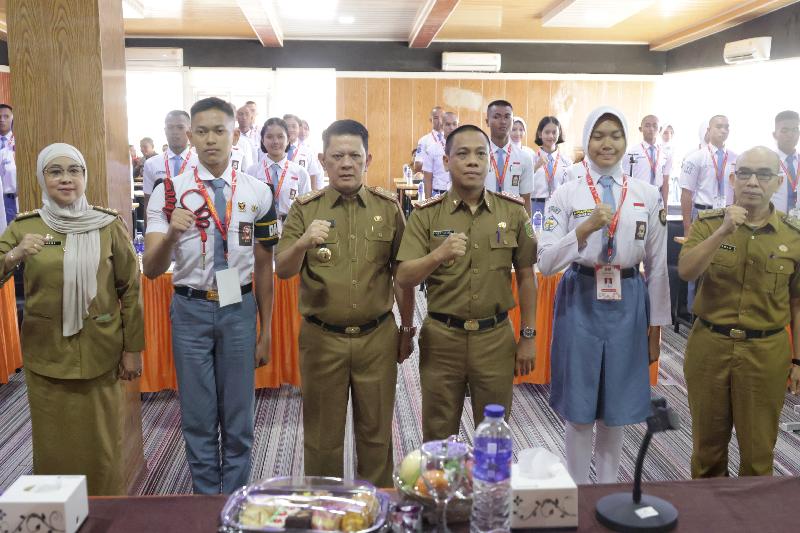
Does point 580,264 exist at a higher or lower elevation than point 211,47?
lower

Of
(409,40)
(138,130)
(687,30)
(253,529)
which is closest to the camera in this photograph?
(253,529)

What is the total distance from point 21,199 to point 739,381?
3.04 m

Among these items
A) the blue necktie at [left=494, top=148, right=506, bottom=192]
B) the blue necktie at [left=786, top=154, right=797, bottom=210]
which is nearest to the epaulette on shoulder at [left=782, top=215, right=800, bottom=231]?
the blue necktie at [left=494, top=148, right=506, bottom=192]

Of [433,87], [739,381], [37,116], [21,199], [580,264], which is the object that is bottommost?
[739,381]

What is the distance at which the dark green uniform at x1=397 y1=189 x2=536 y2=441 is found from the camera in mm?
2637

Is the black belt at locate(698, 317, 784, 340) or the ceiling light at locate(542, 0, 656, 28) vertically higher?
the ceiling light at locate(542, 0, 656, 28)

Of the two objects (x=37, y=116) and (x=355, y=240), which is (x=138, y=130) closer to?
(x=37, y=116)

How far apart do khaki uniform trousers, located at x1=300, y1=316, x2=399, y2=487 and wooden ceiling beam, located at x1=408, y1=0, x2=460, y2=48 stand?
6652mm

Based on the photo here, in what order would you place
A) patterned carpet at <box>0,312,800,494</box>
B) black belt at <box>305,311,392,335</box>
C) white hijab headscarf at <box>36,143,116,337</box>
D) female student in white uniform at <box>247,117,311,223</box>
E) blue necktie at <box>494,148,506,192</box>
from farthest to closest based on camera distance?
blue necktie at <box>494,148,506,192</box> < female student in white uniform at <box>247,117,311,223</box> < patterned carpet at <box>0,312,800,494</box> < black belt at <box>305,311,392,335</box> < white hijab headscarf at <box>36,143,116,337</box>

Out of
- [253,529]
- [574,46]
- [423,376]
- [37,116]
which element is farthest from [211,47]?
[253,529]

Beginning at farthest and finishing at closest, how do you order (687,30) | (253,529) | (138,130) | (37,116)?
(138,130)
(687,30)
(37,116)
(253,529)

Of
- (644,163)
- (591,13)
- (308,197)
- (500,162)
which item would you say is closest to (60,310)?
(308,197)

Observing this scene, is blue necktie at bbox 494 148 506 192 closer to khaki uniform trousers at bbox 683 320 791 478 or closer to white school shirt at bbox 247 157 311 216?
white school shirt at bbox 247 157 311 216

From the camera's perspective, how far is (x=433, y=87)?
14.0m
